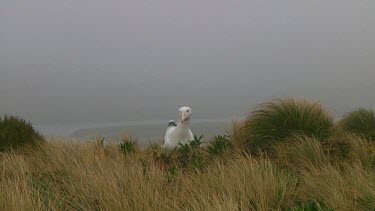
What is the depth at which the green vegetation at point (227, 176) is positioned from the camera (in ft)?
16.3

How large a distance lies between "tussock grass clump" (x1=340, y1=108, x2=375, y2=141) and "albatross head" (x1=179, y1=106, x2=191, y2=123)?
427 cm

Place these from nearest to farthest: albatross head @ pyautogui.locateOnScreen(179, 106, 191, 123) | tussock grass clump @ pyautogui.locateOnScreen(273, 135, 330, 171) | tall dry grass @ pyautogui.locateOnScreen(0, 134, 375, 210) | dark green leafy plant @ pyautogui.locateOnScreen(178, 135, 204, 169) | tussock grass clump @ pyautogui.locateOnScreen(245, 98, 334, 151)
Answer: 1. tall dry grass @ pyautogui.locateOnScreen(0, 134, 375, 210)
2. tussock grass clump @ pyautogui.locateOnScreen(273, 135, 330, 171)
3. dark green leafy plant @ pyautogui.locateOnScreen(178, 135, 204, 169)
4. tussock grass clump @ pyautogui.locateOnScreen(245, 98, 334, 151)
5. albatross head @ pyautogui.locateOnScreen(179, 106, 191, 123)

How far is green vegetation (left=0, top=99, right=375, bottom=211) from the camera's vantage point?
496 centimetres

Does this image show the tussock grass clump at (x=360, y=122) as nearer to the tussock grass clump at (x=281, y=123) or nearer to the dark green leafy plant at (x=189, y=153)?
the tussock grass clump at (x=281, y=123)

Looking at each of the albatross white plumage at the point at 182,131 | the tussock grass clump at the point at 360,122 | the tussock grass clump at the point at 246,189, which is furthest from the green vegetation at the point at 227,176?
the tussock grass clump at the point at 360,122

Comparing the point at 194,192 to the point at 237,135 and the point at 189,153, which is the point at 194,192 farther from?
the point at 237,135

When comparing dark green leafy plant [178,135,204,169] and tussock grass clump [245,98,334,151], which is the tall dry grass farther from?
tussock grass clump [245,98,334,151]

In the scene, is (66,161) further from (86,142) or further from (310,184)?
(310,184)

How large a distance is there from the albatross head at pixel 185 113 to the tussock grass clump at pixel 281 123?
1.35m

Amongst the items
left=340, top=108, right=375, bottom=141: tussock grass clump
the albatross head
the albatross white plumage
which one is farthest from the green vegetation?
left=340, top=108, right=375, bottom=141: tussock grass clump

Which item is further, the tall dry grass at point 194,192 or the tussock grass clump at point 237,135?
the tussock grass clump at point 237,135

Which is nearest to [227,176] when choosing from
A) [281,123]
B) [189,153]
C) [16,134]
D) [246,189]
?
[246,189]

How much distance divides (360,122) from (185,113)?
201 inches

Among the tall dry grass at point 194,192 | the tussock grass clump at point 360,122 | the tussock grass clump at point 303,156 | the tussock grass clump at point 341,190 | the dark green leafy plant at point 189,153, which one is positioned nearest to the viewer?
the tall dry grass at point 194,192
